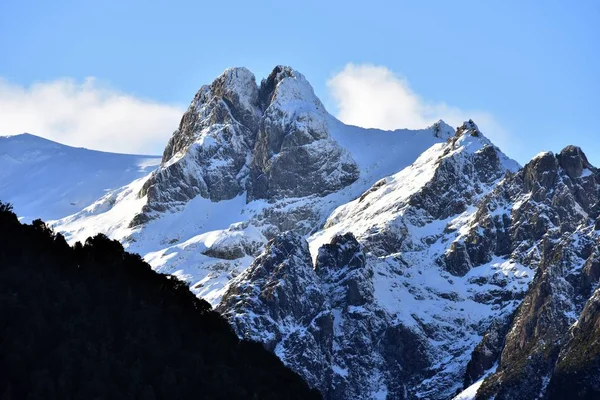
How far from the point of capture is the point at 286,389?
146 metres

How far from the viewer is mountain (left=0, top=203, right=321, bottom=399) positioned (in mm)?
119250

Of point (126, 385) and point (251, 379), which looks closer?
point (126, 385)

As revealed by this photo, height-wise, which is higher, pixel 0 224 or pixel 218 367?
pixel 0 224

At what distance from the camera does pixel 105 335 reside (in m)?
130

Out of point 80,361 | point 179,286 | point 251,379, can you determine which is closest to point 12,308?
point 80,361

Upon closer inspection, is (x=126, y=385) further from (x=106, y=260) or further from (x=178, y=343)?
(x=106, y=260)

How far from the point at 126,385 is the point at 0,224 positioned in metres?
26.0

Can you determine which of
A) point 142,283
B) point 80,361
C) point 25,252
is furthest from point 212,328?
point 80,361

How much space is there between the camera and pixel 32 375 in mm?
116000

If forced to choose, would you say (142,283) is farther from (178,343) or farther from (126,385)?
(126,385)

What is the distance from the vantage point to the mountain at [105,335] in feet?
391

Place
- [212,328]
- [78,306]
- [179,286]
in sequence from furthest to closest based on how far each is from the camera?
[179,286] → [212,328] → [78,306]

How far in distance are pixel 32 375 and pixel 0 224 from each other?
28272mm

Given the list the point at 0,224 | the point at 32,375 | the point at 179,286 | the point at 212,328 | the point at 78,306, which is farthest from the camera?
the point at 179,286
